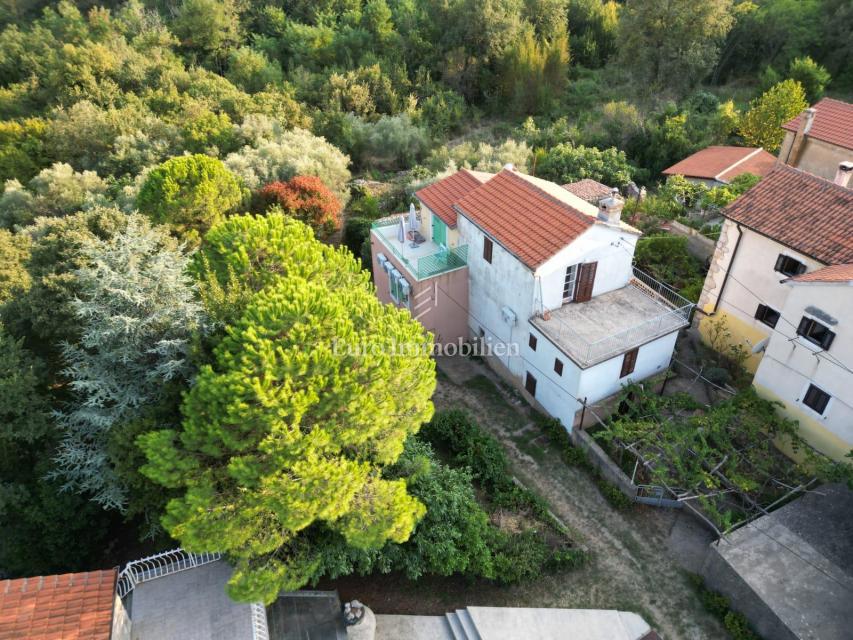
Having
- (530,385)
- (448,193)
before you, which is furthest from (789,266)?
(448,193)

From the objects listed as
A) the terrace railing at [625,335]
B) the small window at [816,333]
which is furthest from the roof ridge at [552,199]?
the small window at [816,333]

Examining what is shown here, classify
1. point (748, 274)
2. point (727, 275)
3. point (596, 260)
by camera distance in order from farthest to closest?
point (727, 275) → point (748, 274) → point (596, 260)

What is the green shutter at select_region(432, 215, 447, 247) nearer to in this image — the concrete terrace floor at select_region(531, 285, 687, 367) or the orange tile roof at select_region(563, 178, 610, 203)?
the concrete terrace floor at select_region(531, 285, 687, 367)

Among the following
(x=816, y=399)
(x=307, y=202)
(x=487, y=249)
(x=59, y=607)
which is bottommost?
(x=59, y=607)

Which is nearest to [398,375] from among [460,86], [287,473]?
[287,473]

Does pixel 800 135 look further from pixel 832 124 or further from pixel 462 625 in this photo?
pixel 462 625

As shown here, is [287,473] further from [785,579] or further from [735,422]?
[735,422]
